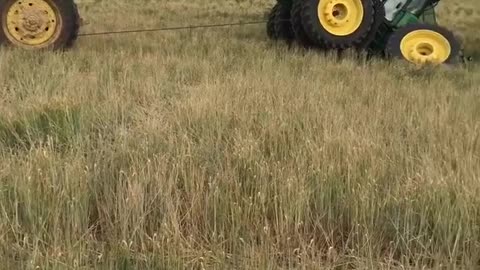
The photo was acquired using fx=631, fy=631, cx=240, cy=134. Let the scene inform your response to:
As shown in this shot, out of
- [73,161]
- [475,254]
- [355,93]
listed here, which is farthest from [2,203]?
[355,93]

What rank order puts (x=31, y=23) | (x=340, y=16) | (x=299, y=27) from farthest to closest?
(x=299, y=27), (x=340, y=16), (x=31, y=23)

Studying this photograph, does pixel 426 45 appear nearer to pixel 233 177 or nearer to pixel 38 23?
pixel 38 23

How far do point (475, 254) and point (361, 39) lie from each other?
276 inches

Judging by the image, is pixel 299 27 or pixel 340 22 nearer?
Result: pixel 340 22

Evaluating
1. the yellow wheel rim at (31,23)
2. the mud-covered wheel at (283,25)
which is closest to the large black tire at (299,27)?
the mud-covered wheel at (283,25)

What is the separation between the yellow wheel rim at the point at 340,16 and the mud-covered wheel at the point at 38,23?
3616 mm

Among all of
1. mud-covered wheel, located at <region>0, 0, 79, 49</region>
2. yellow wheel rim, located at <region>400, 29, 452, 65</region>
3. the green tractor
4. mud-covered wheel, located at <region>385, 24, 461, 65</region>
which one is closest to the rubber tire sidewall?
the green tractor

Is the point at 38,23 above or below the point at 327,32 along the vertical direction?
above

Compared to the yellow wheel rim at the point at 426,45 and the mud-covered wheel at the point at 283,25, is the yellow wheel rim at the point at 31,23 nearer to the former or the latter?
the mud-covered wheel at the point at 283,25

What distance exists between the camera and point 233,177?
10.8ft

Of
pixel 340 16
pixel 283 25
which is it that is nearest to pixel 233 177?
pixel 340 16

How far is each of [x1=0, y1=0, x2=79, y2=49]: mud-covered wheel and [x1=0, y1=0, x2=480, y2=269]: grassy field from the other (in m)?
2.14

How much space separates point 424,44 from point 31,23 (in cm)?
556

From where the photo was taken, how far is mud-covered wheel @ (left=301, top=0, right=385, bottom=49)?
30.6ft
